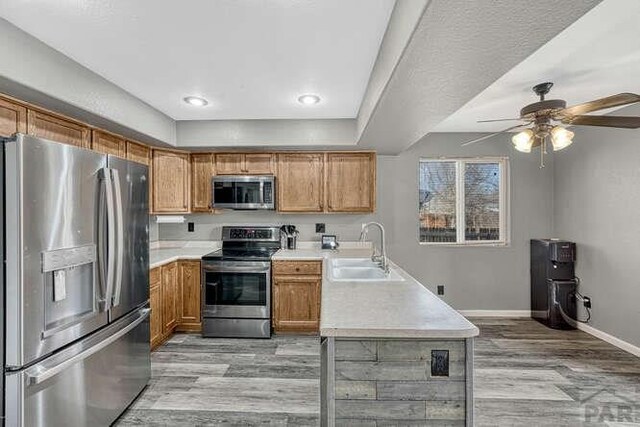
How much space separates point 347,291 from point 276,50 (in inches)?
61.7

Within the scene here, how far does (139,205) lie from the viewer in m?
2.43

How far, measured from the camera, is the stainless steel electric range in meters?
3.60

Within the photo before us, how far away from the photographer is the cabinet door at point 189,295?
3730 millimetres

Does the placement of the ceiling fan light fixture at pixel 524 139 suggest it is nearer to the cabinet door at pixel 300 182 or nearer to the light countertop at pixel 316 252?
the light countertop at pixel 316 252

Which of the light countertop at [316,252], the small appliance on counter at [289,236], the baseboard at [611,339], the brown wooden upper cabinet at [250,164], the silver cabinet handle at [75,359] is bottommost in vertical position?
the baseboard at [611,339]

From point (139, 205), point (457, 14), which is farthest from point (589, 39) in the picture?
point (139, 205)

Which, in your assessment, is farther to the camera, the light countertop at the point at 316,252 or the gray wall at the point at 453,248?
the gray wall at the point at 453,248

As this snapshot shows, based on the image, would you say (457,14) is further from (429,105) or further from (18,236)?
(18,236)

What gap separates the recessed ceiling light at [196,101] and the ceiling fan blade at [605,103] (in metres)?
2.93

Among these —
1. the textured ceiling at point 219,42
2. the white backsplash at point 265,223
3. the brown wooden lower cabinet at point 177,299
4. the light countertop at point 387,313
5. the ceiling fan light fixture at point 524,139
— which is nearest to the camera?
the light countertop at point 387,313

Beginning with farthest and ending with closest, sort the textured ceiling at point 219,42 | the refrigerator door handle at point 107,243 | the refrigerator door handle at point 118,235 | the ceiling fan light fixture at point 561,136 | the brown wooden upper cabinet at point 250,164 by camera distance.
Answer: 1. the brown wooden upper cabinet at point 250,164
2. the ceiling fan light fixture at point 561,136
3. the refrigerator door handle at point 118,235
4. the refrigerator door handle at point 107,243
5. the textured ceiling at point 219,42

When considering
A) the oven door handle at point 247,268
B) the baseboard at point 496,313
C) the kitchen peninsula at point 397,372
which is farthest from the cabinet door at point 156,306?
the baseboard at point 496,313

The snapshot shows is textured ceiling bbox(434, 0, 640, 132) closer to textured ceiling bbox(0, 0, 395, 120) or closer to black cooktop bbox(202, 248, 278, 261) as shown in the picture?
textured ceiling bbox(0, 0, 395, 120)

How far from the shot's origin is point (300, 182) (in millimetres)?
4078
